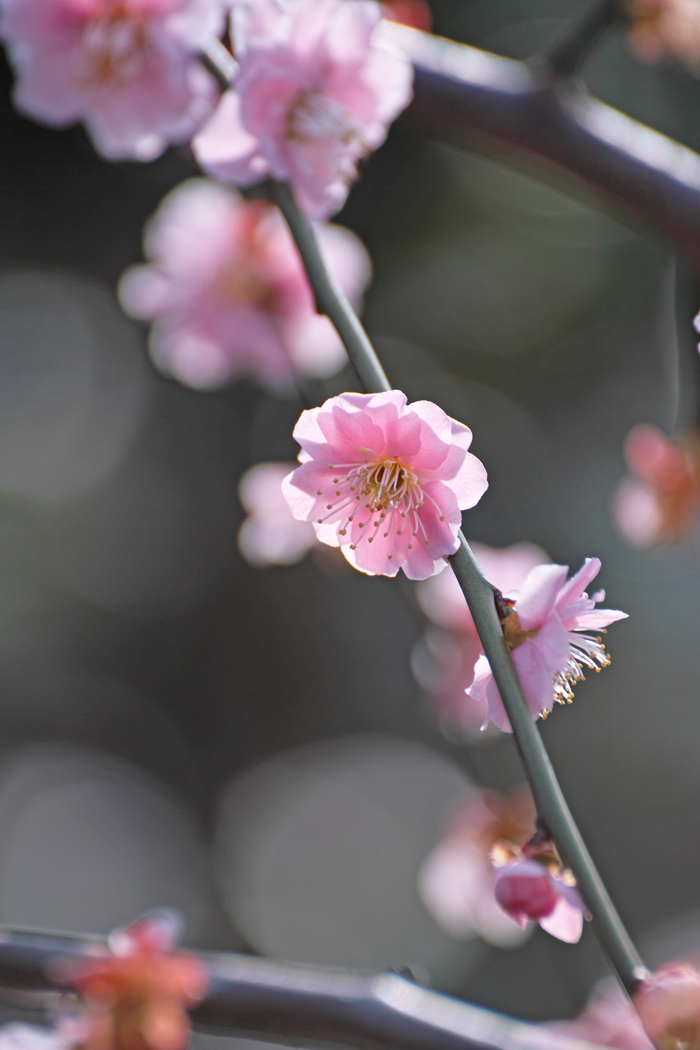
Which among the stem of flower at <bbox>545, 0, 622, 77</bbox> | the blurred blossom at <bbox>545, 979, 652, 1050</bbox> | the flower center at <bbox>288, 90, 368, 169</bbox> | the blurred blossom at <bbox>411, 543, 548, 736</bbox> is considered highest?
the stem of flower at <bbox>545, 0, 622, 77</bbox>

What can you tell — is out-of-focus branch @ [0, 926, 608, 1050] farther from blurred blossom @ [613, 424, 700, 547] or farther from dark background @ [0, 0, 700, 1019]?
dark background @ [0, 0, 700, 1019]

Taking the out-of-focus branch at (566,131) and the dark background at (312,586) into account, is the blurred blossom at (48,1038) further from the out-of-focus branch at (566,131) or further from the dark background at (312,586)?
the dark background at (312,586)

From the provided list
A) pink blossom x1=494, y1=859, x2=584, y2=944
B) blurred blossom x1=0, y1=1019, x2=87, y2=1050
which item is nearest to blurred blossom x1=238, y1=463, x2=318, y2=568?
blurred blossom x1=0, y1=1019, x2=87, y2=1050

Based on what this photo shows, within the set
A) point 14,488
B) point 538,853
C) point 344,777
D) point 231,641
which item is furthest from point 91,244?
point 538,853

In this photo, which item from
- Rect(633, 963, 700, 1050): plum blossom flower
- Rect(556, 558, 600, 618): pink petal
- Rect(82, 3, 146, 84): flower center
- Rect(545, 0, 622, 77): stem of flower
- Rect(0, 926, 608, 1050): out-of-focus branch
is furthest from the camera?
Rect(545, 0, 622, 77): stem of flower

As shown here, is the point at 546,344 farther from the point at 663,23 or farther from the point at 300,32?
the point at 300,32

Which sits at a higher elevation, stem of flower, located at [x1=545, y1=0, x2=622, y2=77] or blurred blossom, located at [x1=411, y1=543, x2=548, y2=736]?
stem of flower, located at [x1=545, y1=0, x2=622, y2=77]
